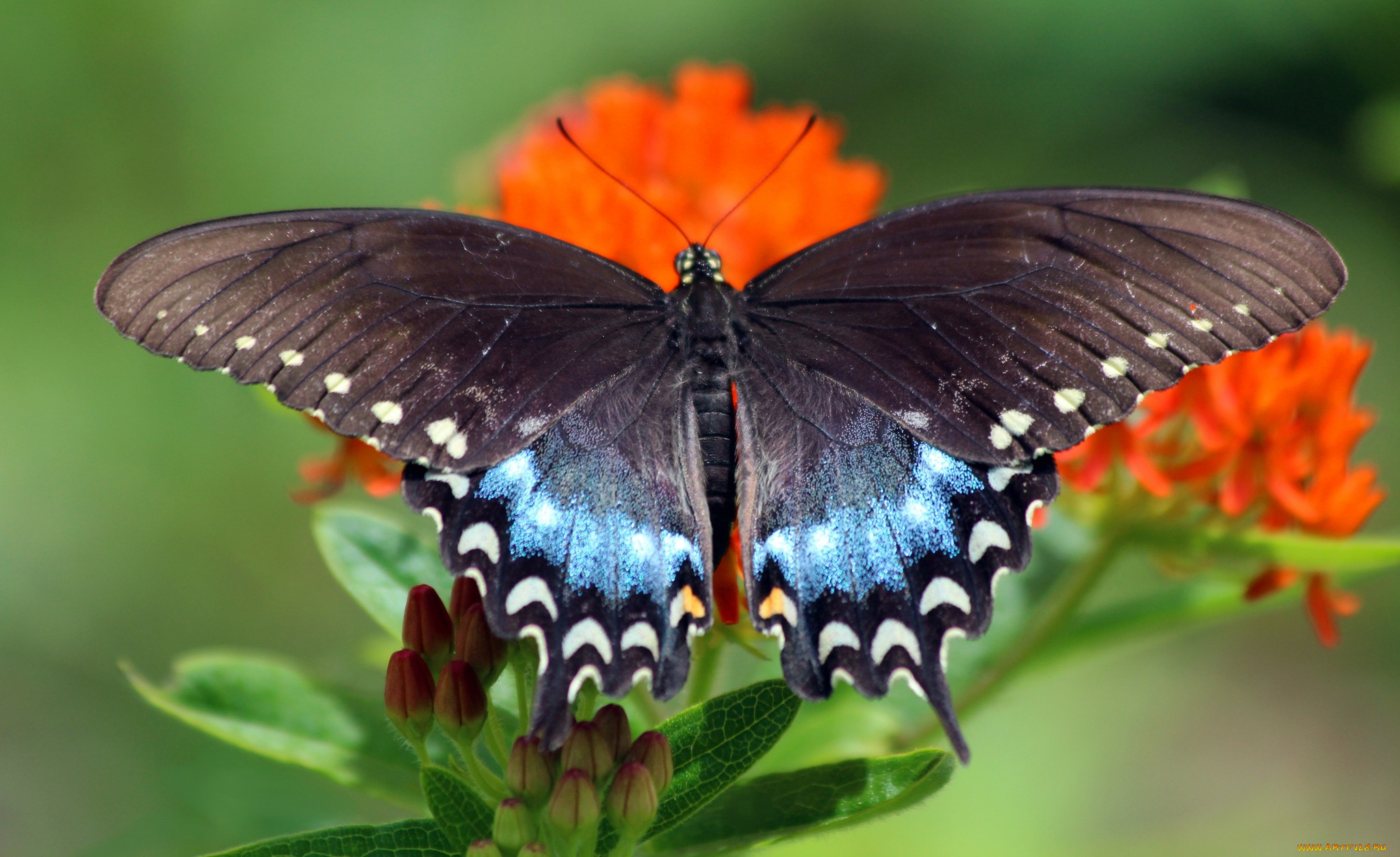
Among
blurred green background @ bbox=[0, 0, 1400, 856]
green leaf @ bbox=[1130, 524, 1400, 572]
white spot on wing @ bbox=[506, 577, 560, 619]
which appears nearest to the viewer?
white spot on wing @ bbox=[506, 577, 560, 619]

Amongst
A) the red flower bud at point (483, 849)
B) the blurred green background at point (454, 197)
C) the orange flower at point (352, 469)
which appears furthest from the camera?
the blurred green background at point (454, 197)

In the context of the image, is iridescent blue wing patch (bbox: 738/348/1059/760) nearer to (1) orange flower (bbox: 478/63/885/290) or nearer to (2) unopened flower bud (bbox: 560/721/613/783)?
(2) unopened flower bud (bbox: 560/721/613/783)

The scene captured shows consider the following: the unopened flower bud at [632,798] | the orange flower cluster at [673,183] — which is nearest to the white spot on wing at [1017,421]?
the orange flower cluster at [673,183]

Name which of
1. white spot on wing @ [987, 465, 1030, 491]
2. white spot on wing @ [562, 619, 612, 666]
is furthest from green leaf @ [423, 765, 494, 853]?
white spot on wing @ [987, 465, 1030, 491]

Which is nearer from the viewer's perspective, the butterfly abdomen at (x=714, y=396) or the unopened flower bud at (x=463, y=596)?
the unopened flower bud at (x=463, y=596)

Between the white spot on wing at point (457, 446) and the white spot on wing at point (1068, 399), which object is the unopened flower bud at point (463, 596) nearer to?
the white spot on wing at point (457, 446)

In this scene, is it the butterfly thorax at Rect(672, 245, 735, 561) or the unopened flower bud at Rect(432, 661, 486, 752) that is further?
the butterfly thorax at Rect(672, 245, 735, 561)

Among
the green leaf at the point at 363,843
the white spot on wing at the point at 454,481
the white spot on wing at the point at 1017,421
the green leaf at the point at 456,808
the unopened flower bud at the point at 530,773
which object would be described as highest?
the white spot on wing at the point at 1017,421
